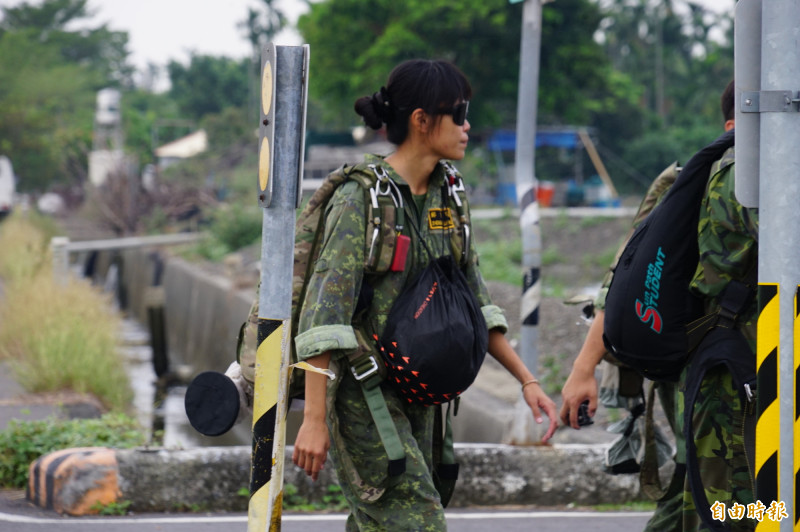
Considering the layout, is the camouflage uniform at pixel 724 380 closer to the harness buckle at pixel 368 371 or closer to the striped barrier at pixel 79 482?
the harness buckle at pixel 368 371

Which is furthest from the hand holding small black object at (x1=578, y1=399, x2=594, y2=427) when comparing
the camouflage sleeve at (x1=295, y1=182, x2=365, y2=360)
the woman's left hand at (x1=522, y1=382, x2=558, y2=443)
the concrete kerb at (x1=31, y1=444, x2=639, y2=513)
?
the concrete kerb at (x1=31, y1=444, x2=639, y2=513)

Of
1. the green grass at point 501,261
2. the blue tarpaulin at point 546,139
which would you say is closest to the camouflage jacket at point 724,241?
the green grass at point 501,261

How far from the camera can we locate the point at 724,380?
302 centimetres

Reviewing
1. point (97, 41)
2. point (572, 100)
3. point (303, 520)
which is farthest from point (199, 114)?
point (303, 520)

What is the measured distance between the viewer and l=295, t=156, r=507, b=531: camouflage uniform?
10.2 feet

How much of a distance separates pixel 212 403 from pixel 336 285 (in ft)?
1.50

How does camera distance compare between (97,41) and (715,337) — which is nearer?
(715,337)

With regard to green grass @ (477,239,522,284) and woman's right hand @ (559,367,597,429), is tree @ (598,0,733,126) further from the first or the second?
woman's right hand @ (559,367,597,429)

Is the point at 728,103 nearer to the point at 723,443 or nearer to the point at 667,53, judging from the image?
the point at 723,443

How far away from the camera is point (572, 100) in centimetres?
4188

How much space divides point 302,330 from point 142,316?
21509mm

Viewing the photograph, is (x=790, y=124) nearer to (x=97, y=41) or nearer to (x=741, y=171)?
(x=741, y=171)

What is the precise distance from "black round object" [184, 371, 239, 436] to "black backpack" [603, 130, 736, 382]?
1088mm

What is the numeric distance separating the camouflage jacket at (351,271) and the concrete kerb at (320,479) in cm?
247
